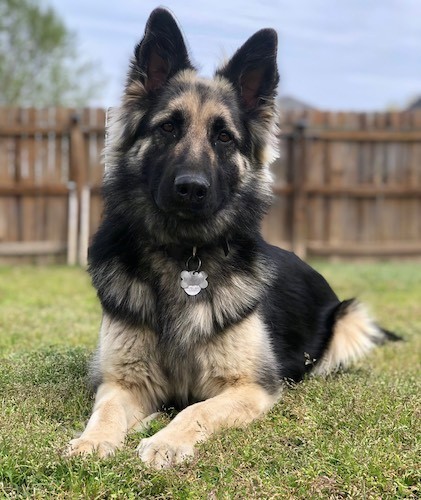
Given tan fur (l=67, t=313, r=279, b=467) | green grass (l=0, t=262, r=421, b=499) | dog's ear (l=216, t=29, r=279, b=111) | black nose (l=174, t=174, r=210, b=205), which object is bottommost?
green grass (l=0, t=262, r=421, b=499)

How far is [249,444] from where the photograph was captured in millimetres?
3170

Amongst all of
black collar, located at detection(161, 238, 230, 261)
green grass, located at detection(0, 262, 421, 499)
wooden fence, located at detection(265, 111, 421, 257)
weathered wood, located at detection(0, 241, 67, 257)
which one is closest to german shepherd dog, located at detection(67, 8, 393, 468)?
black collar, located at detection(161, 238, 230, 261)

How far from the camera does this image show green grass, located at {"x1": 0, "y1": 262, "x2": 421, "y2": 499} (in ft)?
9.04

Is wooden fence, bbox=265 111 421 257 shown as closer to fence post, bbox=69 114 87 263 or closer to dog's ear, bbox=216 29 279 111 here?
fence post, bbox=69 114 87 263

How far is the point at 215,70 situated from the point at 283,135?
29.6 feet

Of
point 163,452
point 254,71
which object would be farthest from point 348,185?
point 163,452

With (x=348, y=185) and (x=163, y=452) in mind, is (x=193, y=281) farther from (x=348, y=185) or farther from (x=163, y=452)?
(x=348, y=185)

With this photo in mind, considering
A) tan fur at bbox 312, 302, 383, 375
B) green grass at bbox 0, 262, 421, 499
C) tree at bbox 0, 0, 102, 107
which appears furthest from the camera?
tree at bbox 0, 0, 102, 107

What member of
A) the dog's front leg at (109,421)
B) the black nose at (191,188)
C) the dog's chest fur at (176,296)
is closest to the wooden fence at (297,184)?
the dog's chest fur at (176,296)

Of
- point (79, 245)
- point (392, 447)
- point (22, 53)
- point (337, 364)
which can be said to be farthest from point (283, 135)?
point (22, 53)

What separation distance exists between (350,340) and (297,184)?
8109 millimetres

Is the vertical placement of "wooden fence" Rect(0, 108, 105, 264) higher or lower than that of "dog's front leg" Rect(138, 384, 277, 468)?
higher

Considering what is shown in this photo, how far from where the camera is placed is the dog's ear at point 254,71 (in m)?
4.10

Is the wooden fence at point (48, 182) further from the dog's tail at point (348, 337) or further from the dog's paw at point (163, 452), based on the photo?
the dog's paw at point (163, 452)
